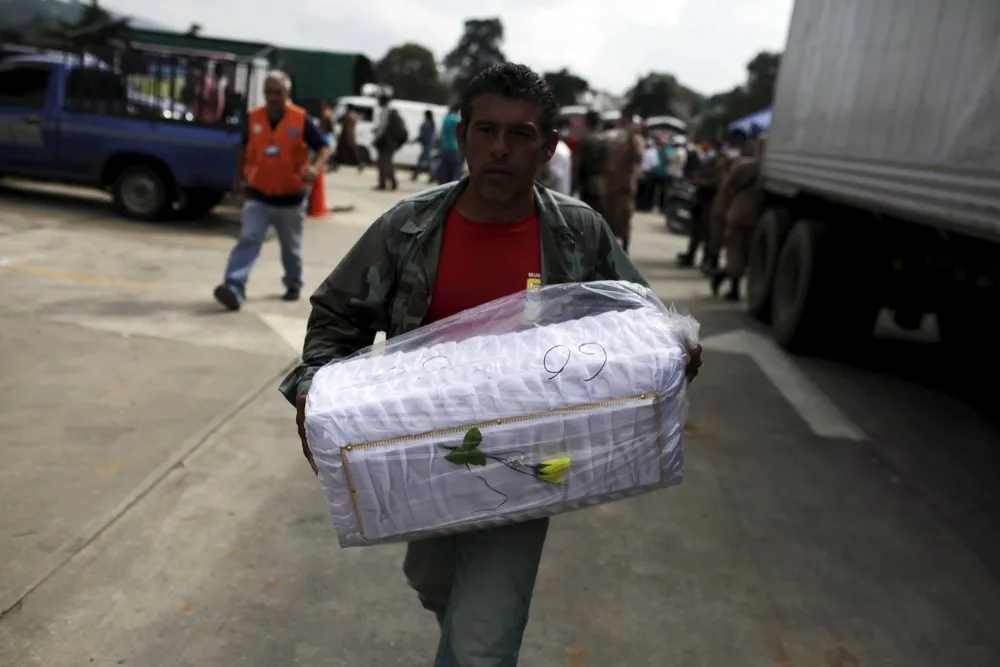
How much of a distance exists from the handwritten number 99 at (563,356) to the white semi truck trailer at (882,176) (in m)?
3.04

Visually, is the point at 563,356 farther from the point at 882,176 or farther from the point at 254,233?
the point at 254,233

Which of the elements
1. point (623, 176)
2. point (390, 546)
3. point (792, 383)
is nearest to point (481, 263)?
point (390, 546)

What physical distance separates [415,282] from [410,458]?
51 cm

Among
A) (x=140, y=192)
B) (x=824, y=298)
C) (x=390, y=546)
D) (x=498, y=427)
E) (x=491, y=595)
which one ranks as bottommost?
(x=390, y=546)

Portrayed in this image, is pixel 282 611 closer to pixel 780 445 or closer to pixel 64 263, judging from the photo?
pixel 780 445

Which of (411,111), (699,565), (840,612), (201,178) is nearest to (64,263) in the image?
(201,178)

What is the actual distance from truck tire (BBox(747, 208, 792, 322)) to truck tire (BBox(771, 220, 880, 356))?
0.71m

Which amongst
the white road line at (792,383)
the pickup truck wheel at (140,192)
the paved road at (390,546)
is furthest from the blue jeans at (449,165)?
the paved road at (390,546)

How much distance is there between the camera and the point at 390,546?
11.9 ft

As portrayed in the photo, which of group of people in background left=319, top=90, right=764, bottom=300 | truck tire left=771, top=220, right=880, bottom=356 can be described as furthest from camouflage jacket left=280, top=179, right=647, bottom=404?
truck tire left=771, top=220, right=880, bottom=356

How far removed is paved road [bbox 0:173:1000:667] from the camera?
2994 millimetres

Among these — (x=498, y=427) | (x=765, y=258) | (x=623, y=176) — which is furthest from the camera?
(x=623, y=176)

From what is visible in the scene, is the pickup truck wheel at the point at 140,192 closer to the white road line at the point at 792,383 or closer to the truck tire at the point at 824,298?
the white road line at the point at 792,383

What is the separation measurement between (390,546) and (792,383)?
149 inches
